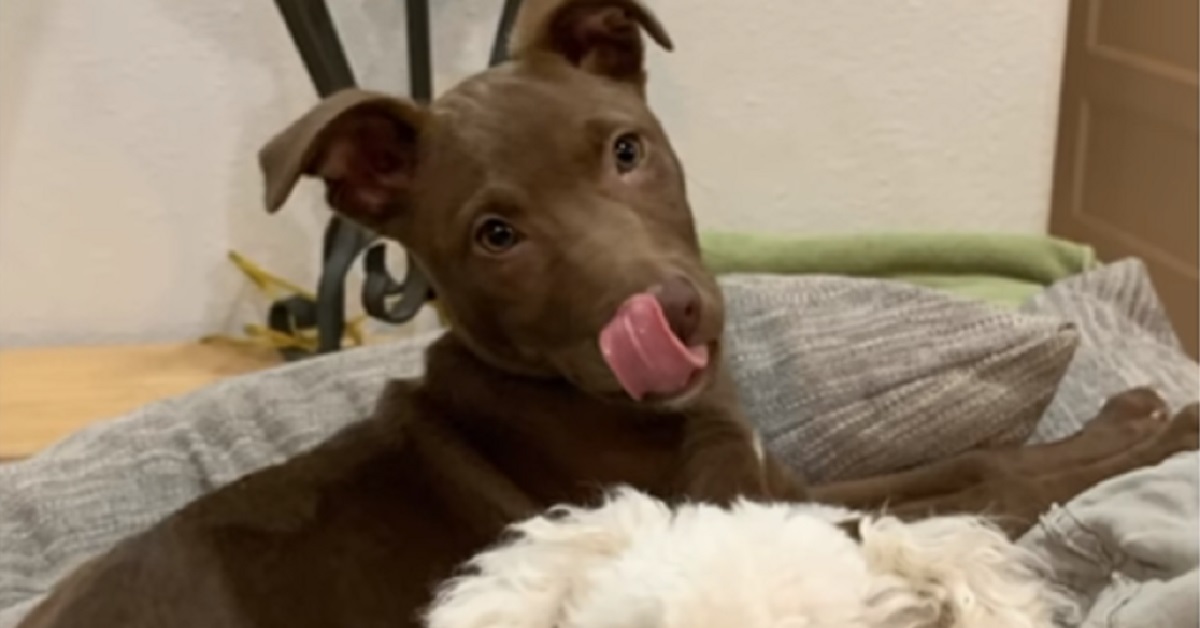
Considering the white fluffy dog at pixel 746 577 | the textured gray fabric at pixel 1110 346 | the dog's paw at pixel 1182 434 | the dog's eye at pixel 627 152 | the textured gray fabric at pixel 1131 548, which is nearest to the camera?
the white fluffy dog at pixel 746 577

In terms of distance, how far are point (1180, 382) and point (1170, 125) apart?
1651 millimetres

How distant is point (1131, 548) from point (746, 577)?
0.33m

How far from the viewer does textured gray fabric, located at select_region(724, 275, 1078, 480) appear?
57.0 inches

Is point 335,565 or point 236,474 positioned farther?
point 236,474

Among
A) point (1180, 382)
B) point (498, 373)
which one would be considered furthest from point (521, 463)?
point (1180, 382)

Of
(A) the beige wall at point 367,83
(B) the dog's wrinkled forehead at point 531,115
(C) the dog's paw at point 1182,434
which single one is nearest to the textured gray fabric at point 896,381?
(C) the dog's paw at point 1182,434

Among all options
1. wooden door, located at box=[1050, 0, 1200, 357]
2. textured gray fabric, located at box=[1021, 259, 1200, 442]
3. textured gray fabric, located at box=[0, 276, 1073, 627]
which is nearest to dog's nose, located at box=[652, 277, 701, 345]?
textured gray fabric, located at box=[0, 276, 1073, 627]

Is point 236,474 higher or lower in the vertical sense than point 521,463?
lower

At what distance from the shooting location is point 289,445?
155cm

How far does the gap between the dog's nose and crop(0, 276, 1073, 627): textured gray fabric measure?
0.37 meters

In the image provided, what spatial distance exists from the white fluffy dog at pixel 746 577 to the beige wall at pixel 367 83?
1130mm

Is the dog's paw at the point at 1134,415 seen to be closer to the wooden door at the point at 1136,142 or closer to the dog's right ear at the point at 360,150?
the dog's right ear at the point at 360,150

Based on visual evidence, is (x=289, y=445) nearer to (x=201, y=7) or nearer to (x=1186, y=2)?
(x=201, y=7)

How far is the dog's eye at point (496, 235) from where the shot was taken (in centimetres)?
119
